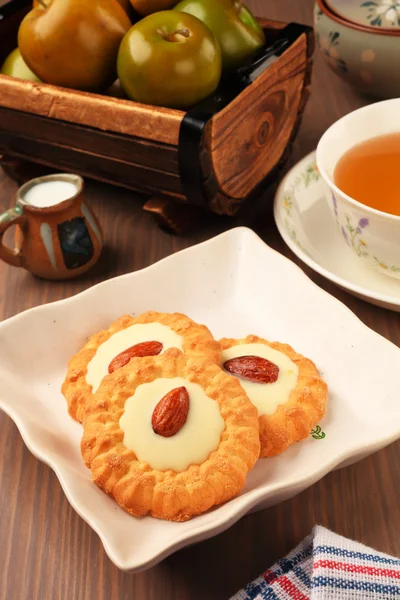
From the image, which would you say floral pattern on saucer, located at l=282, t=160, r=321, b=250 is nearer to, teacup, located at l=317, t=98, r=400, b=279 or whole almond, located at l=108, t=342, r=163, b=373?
teacup, located at l=317, t=98, r=400, b=279

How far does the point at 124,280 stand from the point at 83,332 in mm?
106

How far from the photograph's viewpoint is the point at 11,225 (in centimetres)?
111

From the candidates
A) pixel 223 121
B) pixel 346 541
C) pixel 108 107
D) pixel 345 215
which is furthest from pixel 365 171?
pixel 346 541

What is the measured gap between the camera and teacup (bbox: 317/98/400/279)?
38.9 inches

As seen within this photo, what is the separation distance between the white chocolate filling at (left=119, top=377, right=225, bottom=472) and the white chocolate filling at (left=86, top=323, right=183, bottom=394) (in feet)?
0.32

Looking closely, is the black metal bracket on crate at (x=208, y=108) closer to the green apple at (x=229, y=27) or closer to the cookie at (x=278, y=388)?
the green apple at (x=229, y=27)

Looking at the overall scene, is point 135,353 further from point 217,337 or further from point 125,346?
point 217,337

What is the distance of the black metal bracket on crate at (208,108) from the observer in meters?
1.01

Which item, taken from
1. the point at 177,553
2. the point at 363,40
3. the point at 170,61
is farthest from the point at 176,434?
the point at 363,40

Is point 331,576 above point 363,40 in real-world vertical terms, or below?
below

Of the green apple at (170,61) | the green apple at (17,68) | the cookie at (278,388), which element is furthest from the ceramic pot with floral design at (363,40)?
the cookie at (278,388)

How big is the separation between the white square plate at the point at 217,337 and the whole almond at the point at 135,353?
100mm

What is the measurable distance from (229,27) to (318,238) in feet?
1.30

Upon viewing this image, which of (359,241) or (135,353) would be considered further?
(359,241)
